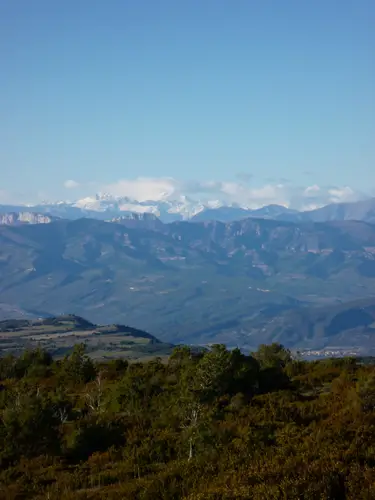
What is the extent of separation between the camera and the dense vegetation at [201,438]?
17.7 m

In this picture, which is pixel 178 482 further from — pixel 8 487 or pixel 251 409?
pixel 251 409

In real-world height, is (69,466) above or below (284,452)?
below

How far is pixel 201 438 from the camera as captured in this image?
84.3ft

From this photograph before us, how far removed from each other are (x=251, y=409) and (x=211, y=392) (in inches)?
209

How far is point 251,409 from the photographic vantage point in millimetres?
33406

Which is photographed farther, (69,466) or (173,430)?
(173,430)

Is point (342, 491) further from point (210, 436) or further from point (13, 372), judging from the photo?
point (13, 372)

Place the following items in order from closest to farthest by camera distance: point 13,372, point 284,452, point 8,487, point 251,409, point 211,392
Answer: point 284,452
point 8,487
point 251,409
point 211,392
point 13,372

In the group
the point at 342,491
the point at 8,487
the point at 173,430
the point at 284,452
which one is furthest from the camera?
the point at 173,430

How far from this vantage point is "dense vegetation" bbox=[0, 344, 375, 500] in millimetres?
17656

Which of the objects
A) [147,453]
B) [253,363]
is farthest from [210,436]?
[253,363]

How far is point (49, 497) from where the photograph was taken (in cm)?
2020

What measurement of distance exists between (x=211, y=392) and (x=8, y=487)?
18.0 m

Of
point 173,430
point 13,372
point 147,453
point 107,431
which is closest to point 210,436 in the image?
point 147,453
